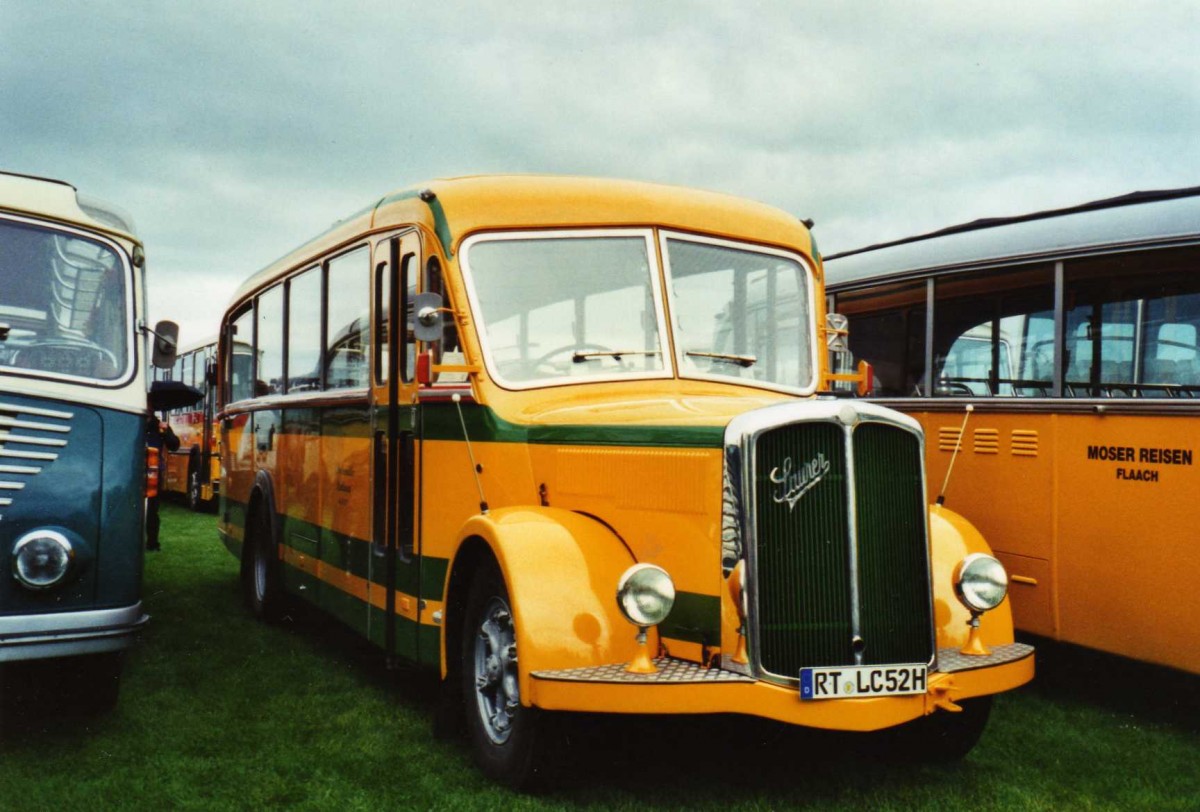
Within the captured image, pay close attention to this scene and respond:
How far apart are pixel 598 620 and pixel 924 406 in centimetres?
388

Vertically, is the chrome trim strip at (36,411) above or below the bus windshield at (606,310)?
below

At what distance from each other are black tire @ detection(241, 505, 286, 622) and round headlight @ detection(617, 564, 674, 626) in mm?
5085

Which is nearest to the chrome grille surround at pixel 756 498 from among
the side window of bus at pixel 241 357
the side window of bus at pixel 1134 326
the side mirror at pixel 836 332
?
the side mirror at pixel 836 332

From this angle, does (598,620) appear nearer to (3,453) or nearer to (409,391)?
(409,391)

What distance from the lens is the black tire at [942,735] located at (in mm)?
5215

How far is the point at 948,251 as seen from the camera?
763cm

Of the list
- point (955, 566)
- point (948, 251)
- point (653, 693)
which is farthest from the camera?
point (948, 251)

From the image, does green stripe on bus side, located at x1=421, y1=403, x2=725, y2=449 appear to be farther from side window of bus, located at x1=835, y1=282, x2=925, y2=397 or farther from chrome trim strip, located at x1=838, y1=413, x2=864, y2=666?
side window of bus, located at x1=835, y1=282, x2=925, y2=397

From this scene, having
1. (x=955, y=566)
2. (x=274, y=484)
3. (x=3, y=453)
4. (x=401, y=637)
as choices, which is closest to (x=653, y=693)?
(x=955, y=566)

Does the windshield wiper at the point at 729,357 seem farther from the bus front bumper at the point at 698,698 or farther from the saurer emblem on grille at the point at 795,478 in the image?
the bus front bumper at the point at 698,698

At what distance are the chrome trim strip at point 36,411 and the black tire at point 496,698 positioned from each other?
2055 millimetres

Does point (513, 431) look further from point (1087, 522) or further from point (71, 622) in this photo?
point (1087, 522)

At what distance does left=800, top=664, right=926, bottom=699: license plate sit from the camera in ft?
14.1

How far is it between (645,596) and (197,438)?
698 inches
